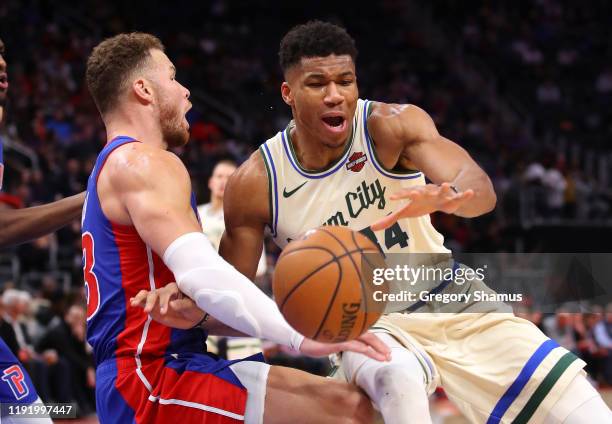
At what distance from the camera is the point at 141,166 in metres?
3.23

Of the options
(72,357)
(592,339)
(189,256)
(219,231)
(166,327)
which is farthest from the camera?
(592,339)

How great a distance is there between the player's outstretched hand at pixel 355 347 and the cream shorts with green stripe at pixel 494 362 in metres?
0.57

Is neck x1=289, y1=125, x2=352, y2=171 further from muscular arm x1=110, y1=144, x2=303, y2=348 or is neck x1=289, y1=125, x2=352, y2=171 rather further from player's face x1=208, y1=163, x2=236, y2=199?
player's face x1=208, y1=163, x2=236, y2=199

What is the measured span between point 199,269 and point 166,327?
42 cm

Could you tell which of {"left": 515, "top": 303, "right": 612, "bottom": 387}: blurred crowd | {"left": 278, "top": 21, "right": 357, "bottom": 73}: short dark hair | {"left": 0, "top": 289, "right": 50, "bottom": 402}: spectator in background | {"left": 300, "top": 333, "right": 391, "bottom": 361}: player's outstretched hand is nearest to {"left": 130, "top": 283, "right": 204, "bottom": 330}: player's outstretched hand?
{"left": 300, "top": 333, "right": 391, "bottom": 361}: player's outstretched hand

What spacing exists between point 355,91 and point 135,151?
1.04 metres

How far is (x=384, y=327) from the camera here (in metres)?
3.65

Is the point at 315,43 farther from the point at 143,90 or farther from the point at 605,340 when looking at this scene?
the point at 605,340

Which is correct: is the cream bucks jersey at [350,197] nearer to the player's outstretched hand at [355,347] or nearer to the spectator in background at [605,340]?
the player's outstretched hand at [355,347]

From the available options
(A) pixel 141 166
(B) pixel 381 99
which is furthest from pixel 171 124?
(B) pixel 381 99

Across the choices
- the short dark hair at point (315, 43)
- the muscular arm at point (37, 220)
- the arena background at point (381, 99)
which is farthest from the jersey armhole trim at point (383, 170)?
the arena background at point (381, 99)

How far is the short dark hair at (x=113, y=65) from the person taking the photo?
3619 mm

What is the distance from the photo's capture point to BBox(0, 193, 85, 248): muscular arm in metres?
4.25

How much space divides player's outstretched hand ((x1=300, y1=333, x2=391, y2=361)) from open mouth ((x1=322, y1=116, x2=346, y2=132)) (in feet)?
3.55
